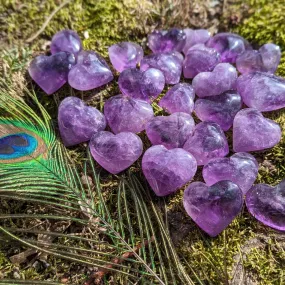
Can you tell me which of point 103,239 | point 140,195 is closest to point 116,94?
point 140,195

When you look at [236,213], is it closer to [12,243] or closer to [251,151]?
[251,151]

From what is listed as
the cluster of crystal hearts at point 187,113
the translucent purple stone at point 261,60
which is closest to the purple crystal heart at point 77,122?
the cluster of crystal hearts at point 187,113

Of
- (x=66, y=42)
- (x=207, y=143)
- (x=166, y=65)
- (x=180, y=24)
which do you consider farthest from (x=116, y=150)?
(x=180, y=24)

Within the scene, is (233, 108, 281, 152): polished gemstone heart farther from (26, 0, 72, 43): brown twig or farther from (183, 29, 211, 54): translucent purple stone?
(26, 0, 72, 43): brown twig

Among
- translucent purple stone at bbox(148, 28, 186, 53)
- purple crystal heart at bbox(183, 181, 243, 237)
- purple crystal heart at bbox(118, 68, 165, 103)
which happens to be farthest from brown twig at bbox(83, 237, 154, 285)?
translucent purple stone at bbox(148, 28, 186, 53)

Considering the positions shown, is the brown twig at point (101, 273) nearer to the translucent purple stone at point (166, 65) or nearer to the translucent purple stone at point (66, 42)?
the translucent purple stone at point (166, 65)
